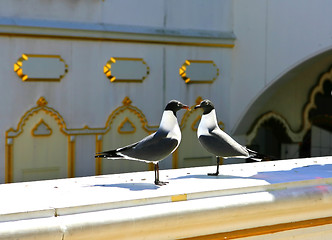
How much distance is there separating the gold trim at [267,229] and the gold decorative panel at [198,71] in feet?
23.9

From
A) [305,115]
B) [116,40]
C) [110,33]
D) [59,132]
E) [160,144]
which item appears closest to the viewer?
[160,144]

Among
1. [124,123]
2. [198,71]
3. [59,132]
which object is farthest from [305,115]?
[59,132]

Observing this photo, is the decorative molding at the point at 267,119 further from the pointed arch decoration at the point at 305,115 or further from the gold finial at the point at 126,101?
the gold finial at the point at 126,101

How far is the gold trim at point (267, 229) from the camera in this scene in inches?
55.5

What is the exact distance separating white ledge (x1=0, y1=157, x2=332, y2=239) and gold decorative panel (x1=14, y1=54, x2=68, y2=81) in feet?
19.7

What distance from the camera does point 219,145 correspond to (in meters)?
2.42

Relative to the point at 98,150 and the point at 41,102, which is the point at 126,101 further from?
the point at 41,102

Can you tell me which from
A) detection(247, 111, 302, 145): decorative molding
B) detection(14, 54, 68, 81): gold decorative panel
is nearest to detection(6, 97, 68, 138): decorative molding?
detection(14, 54, 68, 81): gold decorative panel

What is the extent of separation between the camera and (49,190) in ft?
5.22

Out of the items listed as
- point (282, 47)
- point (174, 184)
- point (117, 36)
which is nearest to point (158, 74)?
point (117, 36)

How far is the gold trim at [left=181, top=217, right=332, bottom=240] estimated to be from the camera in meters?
1.41

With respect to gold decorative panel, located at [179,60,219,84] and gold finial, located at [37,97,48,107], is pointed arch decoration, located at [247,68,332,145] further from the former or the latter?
gold finial, located at [37,97,48,107]

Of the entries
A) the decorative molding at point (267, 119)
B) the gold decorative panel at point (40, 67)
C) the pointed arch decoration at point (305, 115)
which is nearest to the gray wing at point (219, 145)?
the gold decorative panel at point (40, 67)

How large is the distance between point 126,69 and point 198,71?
1.31m
